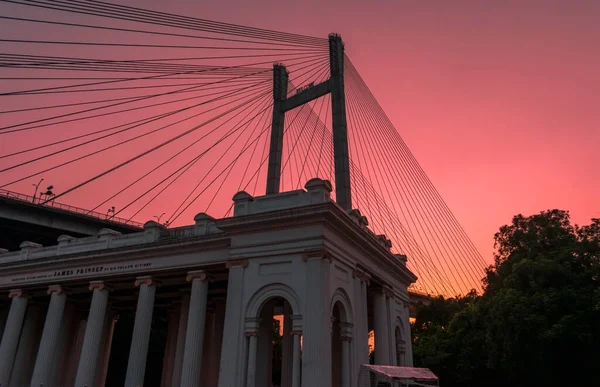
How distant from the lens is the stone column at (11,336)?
3544 cm

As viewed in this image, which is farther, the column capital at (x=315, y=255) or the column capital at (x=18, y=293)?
the column capital at (x=18, y=293)

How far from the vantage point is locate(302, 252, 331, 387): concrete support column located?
2225 cm

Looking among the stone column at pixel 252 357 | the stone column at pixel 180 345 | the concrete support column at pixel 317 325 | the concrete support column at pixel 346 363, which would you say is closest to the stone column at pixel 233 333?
the stone column at pixel 252 357

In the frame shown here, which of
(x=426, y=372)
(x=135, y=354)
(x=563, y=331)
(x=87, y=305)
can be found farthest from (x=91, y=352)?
(x=563, y=331)

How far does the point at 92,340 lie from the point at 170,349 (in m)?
6.55

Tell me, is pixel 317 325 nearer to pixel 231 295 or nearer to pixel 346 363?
pixel 346 363

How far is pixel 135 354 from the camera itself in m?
29.8

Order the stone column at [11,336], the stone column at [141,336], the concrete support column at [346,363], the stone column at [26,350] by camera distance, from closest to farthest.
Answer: the concrete support column at [346,363]
the stone column at [141,336]
the stone column at [11,336]
the stone column at [26,350]

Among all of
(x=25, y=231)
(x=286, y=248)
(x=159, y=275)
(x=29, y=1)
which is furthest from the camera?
(x=25, y=231)

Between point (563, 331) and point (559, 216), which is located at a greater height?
point (559, 216)

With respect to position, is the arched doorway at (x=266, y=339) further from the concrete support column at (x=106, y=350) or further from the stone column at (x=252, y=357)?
the concrete support column at (x=106, y=350)

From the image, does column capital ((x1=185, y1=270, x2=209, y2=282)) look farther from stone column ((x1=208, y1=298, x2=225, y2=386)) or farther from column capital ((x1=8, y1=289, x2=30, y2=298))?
column capital ((x1=8, y1=289, x2=30, y2=298))

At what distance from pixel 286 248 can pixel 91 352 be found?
16804 mm

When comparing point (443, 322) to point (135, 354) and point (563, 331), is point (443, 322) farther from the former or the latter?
point (135, 354)
